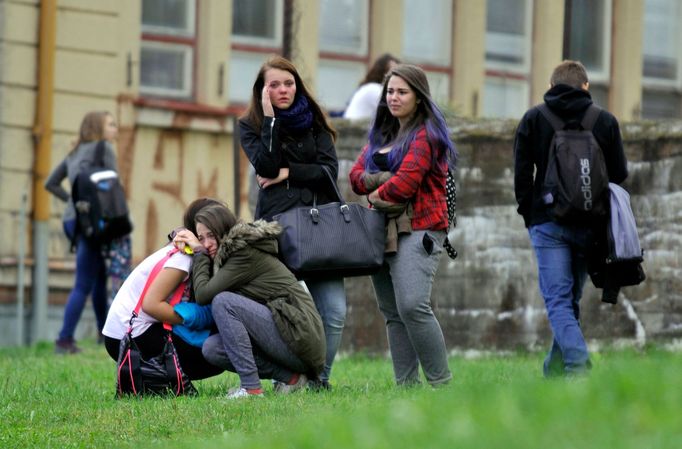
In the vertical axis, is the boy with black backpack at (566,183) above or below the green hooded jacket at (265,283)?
above

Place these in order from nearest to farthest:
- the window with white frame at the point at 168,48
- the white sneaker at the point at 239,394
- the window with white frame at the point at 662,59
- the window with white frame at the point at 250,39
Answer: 1. the white sneaker at the point at 239,394
2. the window with white frame at the point at 168,48
3. the window with white frame at the point at 250,39
4. the window with white frame at the point at 662,59

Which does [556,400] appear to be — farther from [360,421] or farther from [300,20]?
[300,20]

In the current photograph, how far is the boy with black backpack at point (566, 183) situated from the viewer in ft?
31.5

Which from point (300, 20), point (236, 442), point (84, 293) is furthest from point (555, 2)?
point (236, 442)

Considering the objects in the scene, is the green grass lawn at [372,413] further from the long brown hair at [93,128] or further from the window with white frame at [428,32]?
the window with white frame at [428,32]

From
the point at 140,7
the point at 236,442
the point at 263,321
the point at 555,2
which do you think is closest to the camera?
the point at 236,442

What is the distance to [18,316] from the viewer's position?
18.2 m

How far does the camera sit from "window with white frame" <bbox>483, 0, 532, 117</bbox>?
22859mm

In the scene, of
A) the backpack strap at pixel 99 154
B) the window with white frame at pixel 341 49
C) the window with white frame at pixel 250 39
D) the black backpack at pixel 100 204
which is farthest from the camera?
the window with white frame at pixel 341 49

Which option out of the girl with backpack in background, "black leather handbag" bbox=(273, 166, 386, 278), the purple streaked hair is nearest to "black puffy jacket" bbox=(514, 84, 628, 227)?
the purple streaked hair

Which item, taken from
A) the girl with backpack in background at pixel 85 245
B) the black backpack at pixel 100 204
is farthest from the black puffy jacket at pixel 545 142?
the girl with backpack in background at pixel 85 245

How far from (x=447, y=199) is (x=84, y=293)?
19.4 feet

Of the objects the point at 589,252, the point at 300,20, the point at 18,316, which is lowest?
the point at 18,316

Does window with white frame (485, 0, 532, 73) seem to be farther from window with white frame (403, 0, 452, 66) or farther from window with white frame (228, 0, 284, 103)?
window with white frame (228, 0, 284, 103)
